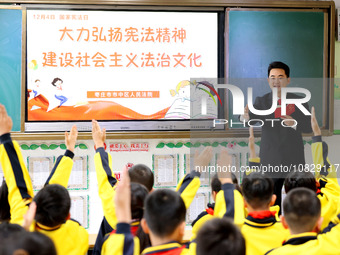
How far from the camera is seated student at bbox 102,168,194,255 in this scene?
1.28 meters

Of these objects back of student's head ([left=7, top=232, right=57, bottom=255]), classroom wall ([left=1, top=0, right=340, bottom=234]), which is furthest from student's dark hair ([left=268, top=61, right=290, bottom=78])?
back of student's head ([left=7, top=232, right=57, bottom=255])

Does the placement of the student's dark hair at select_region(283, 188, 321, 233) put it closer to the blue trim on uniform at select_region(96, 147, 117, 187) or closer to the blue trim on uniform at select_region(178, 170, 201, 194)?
the blue trim on uniform at select_region(178, 170, 201, 194)

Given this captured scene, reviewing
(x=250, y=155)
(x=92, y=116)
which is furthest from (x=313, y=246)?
(x=92, y=116)

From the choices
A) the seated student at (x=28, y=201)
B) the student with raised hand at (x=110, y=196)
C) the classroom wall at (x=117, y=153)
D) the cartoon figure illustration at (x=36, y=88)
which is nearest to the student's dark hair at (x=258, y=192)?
the student with raised hand at (x=110, y=196)

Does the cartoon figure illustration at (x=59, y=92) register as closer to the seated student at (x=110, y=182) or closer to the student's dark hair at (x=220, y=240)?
the seated student at (x=110, y=182)

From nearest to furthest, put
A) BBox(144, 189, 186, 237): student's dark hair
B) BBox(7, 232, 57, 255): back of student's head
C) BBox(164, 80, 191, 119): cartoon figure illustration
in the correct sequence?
BBox(7, 232, 57, 255): back of student's head, BBox(144, 189, 186, 237): student's dark hair, BBox(164, 80, 191, 119): cartoon figure illustration

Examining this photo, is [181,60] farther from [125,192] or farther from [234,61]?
[125,192]

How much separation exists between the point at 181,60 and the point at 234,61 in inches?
16.9

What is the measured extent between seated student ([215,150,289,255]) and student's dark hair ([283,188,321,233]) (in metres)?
0.19

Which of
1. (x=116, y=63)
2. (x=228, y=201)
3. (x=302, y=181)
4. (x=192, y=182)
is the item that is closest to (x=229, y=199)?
(x=228, y=201)

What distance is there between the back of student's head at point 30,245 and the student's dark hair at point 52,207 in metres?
0.64

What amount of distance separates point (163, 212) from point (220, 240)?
0.35 m

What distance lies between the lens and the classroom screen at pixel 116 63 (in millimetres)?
3088

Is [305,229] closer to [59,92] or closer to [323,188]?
Result: [323,188]
